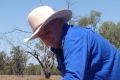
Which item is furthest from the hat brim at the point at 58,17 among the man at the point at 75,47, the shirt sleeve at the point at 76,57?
the shirt sleeve at the point at 76,57

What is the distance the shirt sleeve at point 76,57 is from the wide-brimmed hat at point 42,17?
0.30m

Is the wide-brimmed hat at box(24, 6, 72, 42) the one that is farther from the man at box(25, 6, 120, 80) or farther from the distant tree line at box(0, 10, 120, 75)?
the distant tree line at box(0, 10, 120, 75)

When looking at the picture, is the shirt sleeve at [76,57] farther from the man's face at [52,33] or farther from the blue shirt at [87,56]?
the man's face at [52,33]

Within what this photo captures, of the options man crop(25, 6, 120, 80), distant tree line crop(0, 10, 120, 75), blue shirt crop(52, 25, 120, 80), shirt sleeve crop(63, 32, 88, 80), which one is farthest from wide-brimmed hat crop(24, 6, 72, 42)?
distant tree line crop(0, 10, 120, 75)

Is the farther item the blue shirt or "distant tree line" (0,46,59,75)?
"distant tree line" (0,46,59,75)

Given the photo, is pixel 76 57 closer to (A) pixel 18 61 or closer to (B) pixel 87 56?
(B) pixel 87 56

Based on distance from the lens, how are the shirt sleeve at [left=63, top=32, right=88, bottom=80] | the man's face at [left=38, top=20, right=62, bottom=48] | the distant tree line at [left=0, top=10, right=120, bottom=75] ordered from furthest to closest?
the distant tree line at [left=0, top=10, right=120, bottom=75], the man's face at [left=38, top=20, right=62, bottom=48], the shirt sleeve at [left=63, top=32, right=88, bottom=80]

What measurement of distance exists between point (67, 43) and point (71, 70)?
0.24 metres

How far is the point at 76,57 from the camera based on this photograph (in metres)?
2.95

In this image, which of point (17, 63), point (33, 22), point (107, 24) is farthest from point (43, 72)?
point (33, 22)

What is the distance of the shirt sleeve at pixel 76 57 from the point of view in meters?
2.90

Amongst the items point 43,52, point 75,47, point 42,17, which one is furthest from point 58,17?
point 43,52

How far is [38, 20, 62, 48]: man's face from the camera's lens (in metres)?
3.24

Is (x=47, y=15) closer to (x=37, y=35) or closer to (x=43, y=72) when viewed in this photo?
(x=37, y=35)
